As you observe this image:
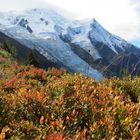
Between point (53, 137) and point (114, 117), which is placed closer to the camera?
point (53, 137)

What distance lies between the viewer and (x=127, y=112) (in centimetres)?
716

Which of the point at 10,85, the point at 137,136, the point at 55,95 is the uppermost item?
the point at 137,136

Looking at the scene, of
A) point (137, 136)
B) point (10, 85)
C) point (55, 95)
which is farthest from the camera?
point (10, 85)

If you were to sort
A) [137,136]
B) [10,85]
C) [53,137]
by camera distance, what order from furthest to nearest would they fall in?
1. [10,85]
2. [137,136]
3. [53,137]

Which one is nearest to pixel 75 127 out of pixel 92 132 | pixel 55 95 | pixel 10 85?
pixel 92 132

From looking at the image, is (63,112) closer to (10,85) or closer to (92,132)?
(92,132)

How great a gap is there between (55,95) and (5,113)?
202cm

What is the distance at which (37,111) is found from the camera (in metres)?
7.29

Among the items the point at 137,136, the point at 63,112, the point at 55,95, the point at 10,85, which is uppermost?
the point at 137,136

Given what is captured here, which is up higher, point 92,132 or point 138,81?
point 92,132

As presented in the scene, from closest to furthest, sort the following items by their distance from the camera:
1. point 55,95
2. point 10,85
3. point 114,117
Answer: point 114,117 → point 55,95 → point 10,85

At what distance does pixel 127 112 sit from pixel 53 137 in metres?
2.20

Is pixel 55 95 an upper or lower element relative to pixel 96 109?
lower

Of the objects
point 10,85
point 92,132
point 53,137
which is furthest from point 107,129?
point 10,85
